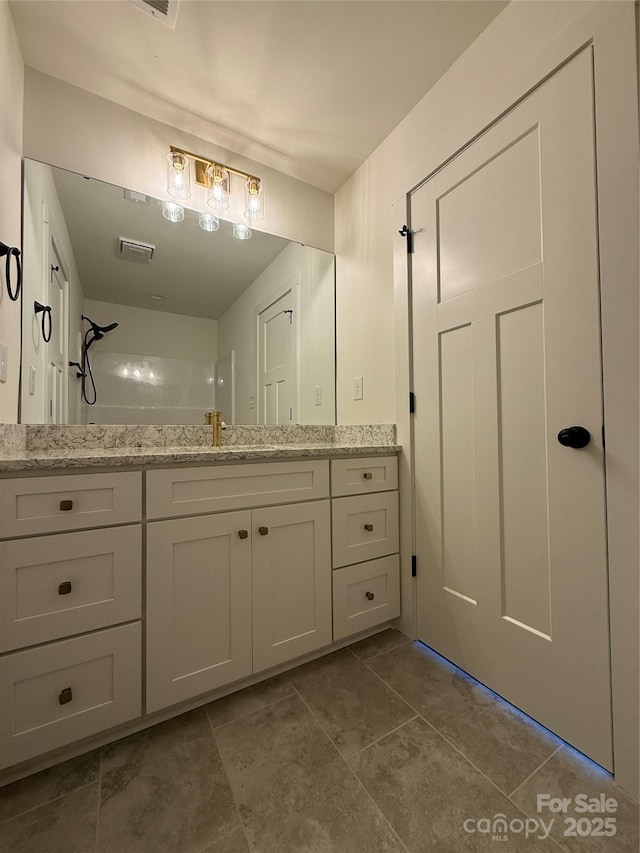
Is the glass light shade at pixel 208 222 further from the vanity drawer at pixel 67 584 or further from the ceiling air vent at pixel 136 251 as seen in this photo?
the vanity drawer at pixel 67 584

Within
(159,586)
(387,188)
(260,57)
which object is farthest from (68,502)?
(387,188)

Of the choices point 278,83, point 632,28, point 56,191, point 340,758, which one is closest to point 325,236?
point 278,83

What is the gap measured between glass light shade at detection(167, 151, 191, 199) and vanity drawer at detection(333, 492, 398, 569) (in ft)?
5.29

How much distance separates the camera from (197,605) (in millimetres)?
1168

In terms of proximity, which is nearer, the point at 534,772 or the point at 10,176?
the point at 534,772

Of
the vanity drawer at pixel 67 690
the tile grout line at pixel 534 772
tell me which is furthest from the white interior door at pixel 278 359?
the tile grout line at pixel 534 772

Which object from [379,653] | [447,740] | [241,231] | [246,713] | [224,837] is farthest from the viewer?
[241,231]

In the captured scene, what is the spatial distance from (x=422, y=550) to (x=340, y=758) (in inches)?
30.7

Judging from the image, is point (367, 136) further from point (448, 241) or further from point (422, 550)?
point (422, 550)

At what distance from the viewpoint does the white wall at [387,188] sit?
4.00ft

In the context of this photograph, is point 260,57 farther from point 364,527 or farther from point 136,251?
point 364,527

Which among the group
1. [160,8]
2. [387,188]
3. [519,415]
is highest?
[160,8]

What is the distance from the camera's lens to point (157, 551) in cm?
111

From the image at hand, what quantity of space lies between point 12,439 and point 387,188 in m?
1.94
